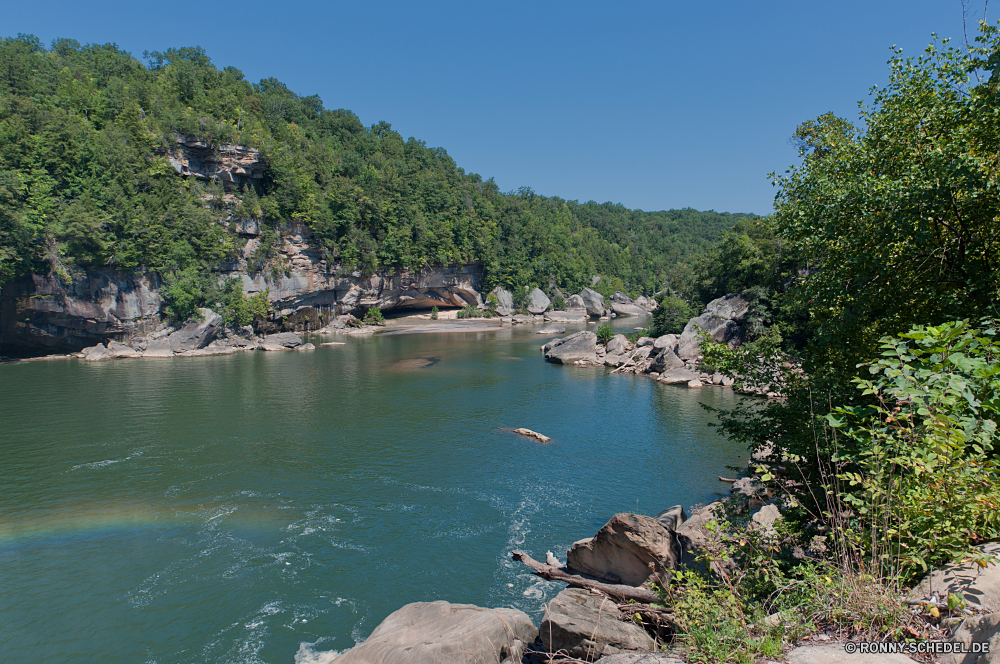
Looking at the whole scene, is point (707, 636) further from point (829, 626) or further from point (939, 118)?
point (939, 118)

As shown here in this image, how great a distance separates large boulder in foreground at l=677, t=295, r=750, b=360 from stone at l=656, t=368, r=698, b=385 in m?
2.42

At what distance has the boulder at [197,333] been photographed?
4750cm

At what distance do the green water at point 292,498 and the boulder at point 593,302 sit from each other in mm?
53781

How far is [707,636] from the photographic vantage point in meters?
4.56

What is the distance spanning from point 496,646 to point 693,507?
9.64 metres

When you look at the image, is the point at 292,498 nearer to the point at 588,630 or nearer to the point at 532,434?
the point at 532,434

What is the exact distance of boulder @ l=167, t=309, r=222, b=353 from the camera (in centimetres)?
4750

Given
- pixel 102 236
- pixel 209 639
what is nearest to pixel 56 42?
pixel 102 236

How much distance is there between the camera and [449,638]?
7.79m

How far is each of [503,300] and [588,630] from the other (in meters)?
75.5

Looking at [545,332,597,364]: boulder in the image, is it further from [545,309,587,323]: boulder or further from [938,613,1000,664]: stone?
[938,613,1000,664]: stone

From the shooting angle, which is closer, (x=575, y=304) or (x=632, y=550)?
(x=632, y=550)

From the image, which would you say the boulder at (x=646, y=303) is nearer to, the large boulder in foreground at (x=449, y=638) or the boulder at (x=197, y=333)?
the boulder at (x=197, y=333)

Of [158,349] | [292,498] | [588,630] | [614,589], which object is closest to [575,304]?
[158,349]
